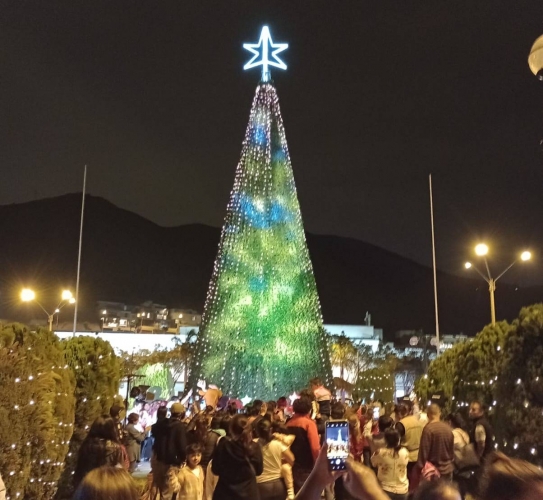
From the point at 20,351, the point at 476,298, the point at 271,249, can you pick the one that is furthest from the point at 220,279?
the point at 476,298

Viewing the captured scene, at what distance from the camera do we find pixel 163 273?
152 metres

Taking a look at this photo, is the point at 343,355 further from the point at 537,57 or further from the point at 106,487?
the point at 106,487

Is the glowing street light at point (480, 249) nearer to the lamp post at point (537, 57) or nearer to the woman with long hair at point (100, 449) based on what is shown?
the lamp post at point (537, 57)

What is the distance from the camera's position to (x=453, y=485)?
226 centimetres

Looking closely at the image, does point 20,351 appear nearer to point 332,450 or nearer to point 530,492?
point 332,450

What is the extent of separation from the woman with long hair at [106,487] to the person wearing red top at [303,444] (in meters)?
5.09

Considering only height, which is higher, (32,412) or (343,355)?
(343,355)

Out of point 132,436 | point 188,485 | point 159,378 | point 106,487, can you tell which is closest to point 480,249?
point 132,436

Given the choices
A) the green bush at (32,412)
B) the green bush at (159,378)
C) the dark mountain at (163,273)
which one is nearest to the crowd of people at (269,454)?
the green bush at (32,412)

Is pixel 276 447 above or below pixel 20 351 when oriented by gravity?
below

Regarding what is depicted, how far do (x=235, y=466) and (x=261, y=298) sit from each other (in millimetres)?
19914

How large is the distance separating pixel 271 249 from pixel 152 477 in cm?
1965

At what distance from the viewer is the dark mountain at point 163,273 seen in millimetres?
127000

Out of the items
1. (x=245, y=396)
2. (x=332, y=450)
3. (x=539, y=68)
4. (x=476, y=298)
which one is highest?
(x=476, y=298)
